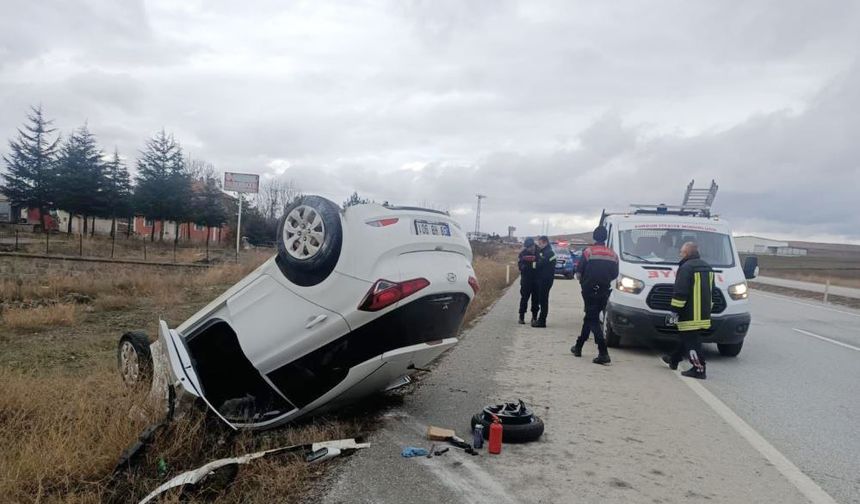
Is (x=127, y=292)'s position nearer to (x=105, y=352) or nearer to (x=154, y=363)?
(x=105, y=352)

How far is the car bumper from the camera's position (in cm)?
821

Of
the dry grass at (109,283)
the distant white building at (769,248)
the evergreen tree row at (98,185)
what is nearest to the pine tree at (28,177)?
the evergreen tree row at (98,185)

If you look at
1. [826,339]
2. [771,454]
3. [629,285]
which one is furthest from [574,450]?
[826,339]

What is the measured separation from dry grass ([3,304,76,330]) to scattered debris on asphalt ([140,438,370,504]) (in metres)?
9.24

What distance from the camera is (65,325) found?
36.9 feet

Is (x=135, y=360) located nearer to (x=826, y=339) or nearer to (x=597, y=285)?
(x=597, y=285)

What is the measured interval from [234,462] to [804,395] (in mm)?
6223

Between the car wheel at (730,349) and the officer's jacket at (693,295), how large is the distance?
163 cm

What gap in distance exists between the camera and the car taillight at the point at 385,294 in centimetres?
392

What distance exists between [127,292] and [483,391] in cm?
1363

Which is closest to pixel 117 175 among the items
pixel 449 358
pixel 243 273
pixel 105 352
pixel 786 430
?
pixel 243 273

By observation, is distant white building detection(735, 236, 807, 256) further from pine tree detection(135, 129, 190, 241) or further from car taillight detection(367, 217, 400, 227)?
car taillight detection(367, 217, 400, 227)

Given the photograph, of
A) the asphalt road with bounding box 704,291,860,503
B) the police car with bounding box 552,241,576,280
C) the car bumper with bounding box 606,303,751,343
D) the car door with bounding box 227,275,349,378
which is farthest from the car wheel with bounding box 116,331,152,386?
the police car with bounding box 552,241,576,280

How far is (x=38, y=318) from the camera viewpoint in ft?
36.4
